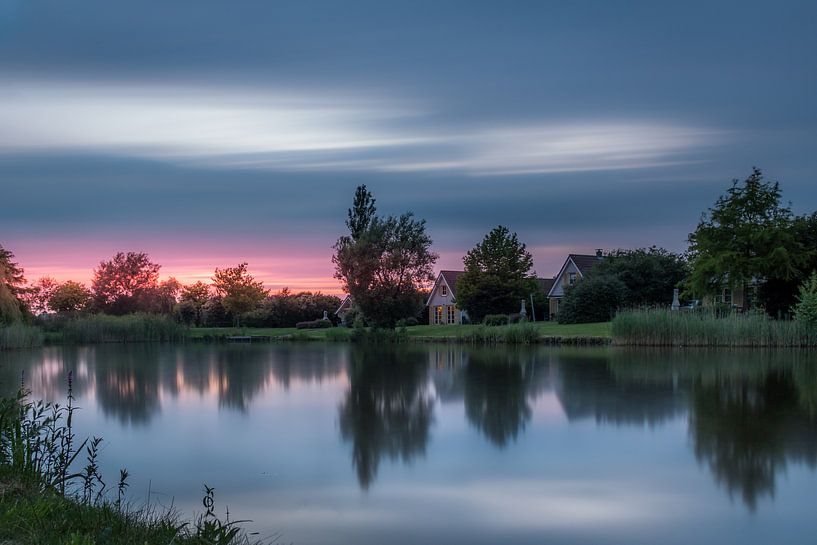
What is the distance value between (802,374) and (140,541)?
17408 mm

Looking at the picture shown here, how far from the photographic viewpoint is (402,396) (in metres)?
16.3

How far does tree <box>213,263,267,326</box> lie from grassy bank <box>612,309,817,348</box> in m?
36.6

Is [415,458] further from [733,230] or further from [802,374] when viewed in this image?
[733,230]

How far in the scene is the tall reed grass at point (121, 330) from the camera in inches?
1711

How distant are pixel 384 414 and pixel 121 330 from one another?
34.2 metres

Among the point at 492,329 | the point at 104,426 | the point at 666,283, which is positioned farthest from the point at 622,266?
the point at 104,426

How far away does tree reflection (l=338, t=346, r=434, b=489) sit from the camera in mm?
10039

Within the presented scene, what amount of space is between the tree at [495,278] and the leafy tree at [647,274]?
5.68 meters

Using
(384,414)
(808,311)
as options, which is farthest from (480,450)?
(808,311)

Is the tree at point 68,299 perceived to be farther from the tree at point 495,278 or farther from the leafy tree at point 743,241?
the leafy tree at point 743,241

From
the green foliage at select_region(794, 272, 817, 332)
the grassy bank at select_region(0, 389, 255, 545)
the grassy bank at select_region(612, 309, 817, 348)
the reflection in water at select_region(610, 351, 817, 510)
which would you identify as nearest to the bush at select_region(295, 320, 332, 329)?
the grassy bank at select_region(612, 309, 817, 348)

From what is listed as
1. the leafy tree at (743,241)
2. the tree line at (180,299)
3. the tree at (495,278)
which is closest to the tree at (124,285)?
the tree line at (180,299)

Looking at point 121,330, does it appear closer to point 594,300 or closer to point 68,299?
point 594,300

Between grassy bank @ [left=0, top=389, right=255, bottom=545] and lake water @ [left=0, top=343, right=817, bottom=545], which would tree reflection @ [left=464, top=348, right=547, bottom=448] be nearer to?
lake water @ [left=0, top=343, right=817, bottom=545]
